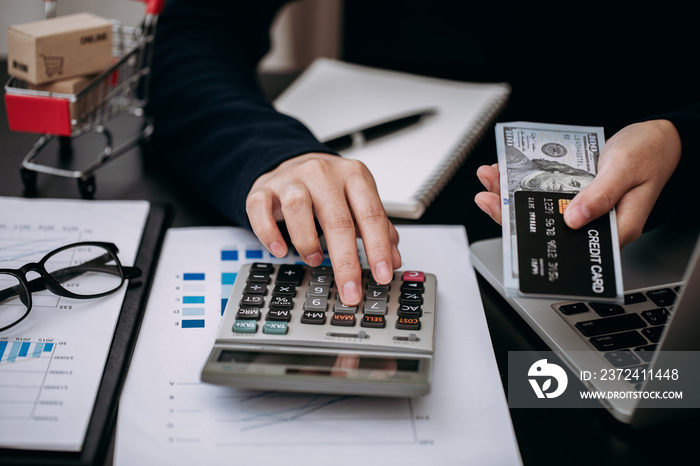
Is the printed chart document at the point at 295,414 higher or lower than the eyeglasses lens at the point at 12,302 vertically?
lower

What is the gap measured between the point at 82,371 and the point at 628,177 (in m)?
0.47

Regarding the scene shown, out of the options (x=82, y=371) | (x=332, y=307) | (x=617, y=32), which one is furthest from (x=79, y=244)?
(x=617, y=32)

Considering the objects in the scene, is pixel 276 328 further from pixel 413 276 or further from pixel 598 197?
pixel 598 197

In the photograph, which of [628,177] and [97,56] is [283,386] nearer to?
[628,177]

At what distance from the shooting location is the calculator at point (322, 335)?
0.42m

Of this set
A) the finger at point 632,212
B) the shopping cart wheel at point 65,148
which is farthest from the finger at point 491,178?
the shopping cart wheel at point 65,148

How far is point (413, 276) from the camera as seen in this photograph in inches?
21.3

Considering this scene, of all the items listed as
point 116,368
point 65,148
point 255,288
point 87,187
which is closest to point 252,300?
point 255,288

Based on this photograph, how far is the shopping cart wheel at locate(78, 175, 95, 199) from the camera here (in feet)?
2.27

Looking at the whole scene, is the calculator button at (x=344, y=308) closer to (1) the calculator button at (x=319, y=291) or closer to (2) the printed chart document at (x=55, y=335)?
(1) the calculator button at (x=319, y=291)

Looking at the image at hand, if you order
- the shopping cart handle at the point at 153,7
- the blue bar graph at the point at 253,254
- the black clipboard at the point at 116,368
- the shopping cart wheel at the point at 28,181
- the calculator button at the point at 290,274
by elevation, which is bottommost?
the black clipboard at the point at 116,368

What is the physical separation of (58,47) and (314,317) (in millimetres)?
419

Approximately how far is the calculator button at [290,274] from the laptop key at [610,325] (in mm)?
248

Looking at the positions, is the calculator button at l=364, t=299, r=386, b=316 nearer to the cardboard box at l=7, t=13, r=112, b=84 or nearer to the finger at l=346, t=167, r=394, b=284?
the finger at l=346, t=167, r=394, b=284
